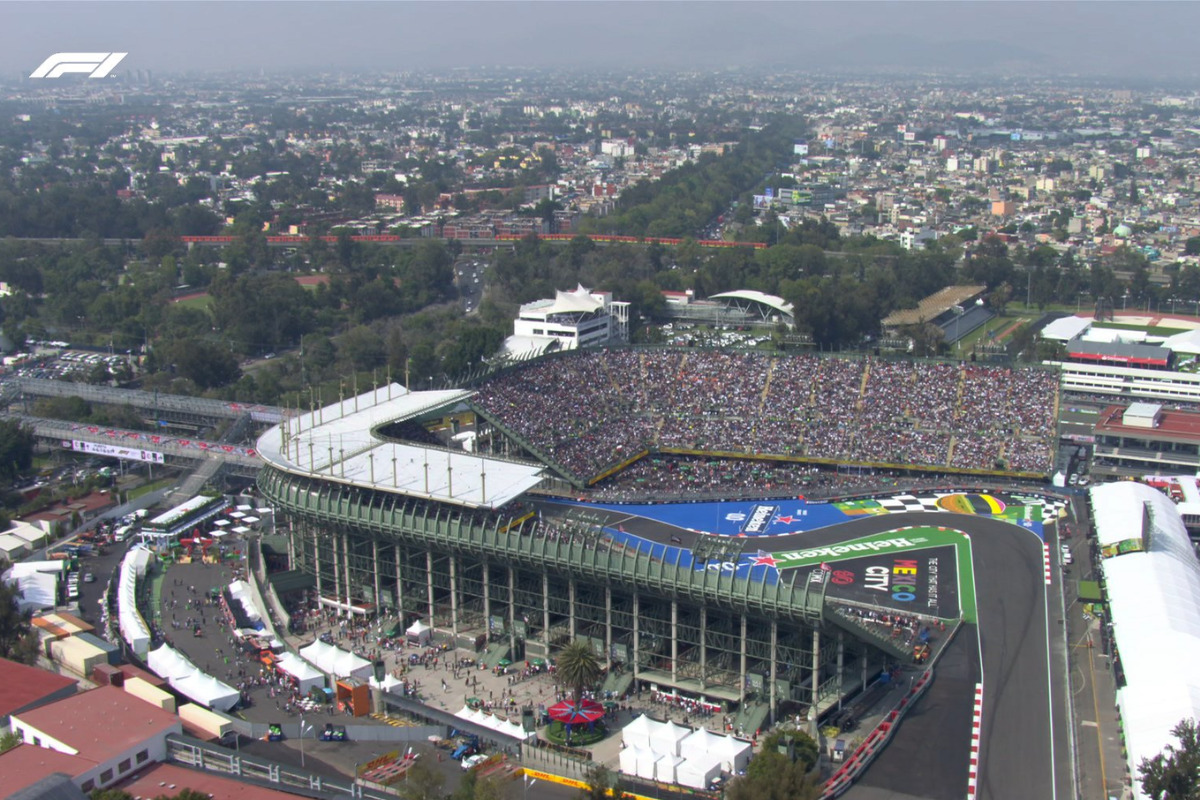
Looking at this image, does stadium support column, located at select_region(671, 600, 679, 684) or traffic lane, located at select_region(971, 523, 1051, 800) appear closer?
traffic lane, located at select_region(971, 523, 1051, 800)

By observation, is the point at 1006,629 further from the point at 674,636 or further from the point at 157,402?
the point at 157,402

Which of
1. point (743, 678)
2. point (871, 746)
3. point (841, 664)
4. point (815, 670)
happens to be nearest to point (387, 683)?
point (743, 678)

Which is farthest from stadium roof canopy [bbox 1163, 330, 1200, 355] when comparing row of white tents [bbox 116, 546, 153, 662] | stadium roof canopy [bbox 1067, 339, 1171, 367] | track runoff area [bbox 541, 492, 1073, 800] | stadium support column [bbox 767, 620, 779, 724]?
row of white tents [bbox 116, 546, 153, 662]

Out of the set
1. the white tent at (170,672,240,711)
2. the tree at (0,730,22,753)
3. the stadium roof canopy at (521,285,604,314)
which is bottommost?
the white tent at (170,672,240,711)

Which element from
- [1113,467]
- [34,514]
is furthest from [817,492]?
[34,514]

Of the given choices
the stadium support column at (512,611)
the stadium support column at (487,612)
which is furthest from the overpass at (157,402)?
the stadium support column at (512,611)

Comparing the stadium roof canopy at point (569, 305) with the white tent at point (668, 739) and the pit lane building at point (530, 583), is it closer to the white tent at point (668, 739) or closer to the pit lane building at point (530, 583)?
the pit lane building at point (530, 583)

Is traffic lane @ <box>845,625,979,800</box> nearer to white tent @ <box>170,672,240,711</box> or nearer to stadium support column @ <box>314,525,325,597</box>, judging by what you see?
white tent @ <box>170,672,240,711</box>

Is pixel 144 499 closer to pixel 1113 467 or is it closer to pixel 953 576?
pixel 953 576
